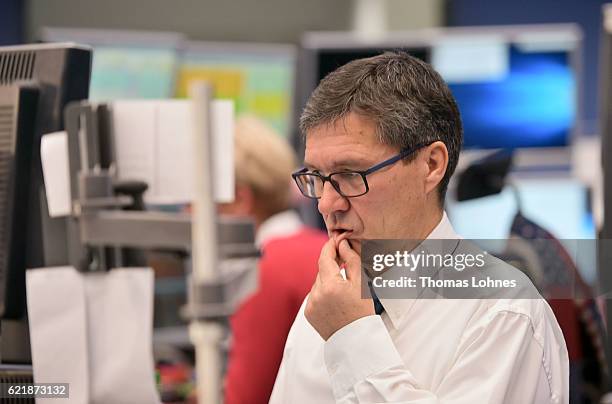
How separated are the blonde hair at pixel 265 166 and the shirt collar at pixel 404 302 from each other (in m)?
1.30

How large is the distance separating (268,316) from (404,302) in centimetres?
88

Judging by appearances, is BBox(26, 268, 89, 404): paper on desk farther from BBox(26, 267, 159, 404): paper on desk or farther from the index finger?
the index finger

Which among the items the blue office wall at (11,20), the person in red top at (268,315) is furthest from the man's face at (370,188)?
the blue office wall at (11,20)

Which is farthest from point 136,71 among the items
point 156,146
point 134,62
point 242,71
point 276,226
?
point 156,146

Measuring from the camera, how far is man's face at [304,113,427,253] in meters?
1.24

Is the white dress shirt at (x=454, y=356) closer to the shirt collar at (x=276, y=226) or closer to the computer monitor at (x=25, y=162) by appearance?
the computer monitor at (x=25, y=162)

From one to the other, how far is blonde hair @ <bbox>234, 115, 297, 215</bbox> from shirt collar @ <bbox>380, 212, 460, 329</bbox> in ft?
4.25

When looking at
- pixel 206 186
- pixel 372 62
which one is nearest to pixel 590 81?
pixel 372 62

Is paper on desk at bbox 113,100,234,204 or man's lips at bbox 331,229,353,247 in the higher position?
paper on desk at bbox 113,100,234,204

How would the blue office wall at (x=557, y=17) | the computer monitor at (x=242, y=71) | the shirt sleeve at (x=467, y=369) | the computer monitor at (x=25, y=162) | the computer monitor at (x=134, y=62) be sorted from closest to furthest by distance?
the shirt sleeve at (x=467, y=369), the computer monitor at (x=25, y=162), the computer monitor at (x=134, y=62), the computer monitor at (x=242, y=71), the blue office wall at (x=557, y=17)

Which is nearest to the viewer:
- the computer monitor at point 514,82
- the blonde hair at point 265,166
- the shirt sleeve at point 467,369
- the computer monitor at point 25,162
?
the shirt sleeve at point 467,369

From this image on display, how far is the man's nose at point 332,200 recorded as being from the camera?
1260 millimetres

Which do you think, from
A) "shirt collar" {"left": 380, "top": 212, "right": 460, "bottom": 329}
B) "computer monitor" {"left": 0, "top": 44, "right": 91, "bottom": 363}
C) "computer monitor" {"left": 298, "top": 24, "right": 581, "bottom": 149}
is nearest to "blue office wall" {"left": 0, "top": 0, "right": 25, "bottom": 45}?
"computer monitor" {"left": 298, "top": 24, "right": 581, "bottom": 149}

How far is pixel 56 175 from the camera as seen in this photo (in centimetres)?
139
